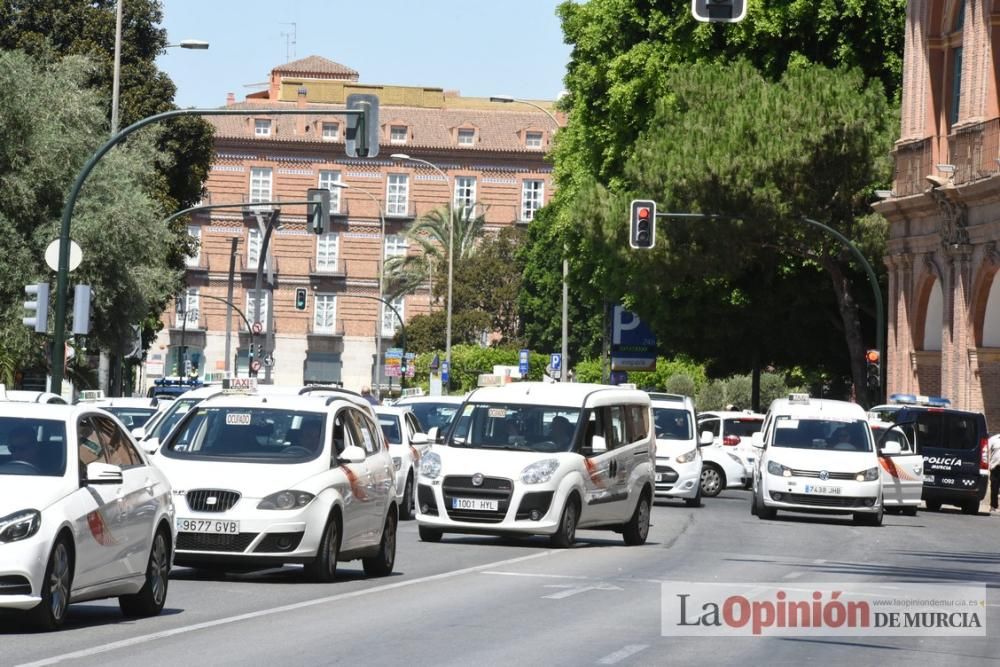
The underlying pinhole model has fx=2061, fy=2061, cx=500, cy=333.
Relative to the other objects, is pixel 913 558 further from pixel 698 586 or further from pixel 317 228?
pixel 317 228

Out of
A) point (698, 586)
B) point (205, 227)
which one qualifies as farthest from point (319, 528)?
point (205, 227)

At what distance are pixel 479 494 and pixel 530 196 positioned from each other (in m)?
105

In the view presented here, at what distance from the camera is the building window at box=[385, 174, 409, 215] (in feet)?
419

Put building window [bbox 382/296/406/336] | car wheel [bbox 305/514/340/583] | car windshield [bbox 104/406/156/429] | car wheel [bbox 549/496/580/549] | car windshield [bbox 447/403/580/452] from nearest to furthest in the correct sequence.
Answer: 1. car wheel [bbox 305/514/340/583]
2. car wheel [bbox 549/496/580/549]
3. car windshield [bbox 447/403/580/452]
4. car windshield [bbox 104/406/156/429]
5. building window [bbox 382/296/406/336]

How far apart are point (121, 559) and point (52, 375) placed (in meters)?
18.9

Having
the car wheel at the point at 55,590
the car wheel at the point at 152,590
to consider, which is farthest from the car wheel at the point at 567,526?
the car wheel at the point at 55,590

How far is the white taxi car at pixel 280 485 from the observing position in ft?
55.0

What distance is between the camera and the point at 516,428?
2378 centimetres

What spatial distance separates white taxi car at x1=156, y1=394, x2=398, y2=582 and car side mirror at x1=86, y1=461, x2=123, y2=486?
150 inches

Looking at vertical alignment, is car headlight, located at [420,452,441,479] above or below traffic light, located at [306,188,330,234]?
below

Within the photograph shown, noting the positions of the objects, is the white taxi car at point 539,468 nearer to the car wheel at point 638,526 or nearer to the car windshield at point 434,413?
the car wheel at point 638,526

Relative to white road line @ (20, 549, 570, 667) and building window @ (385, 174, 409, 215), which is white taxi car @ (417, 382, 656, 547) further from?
building window @ (385, 174, 409, 215)

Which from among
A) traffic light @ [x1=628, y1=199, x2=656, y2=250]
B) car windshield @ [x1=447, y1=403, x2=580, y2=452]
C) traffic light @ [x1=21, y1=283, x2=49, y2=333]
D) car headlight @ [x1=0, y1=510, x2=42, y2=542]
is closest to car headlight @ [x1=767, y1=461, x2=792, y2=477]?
car windshield @ [x1=447, y1=403, x2=580, y2=452]

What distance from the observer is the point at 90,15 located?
61.4 m
